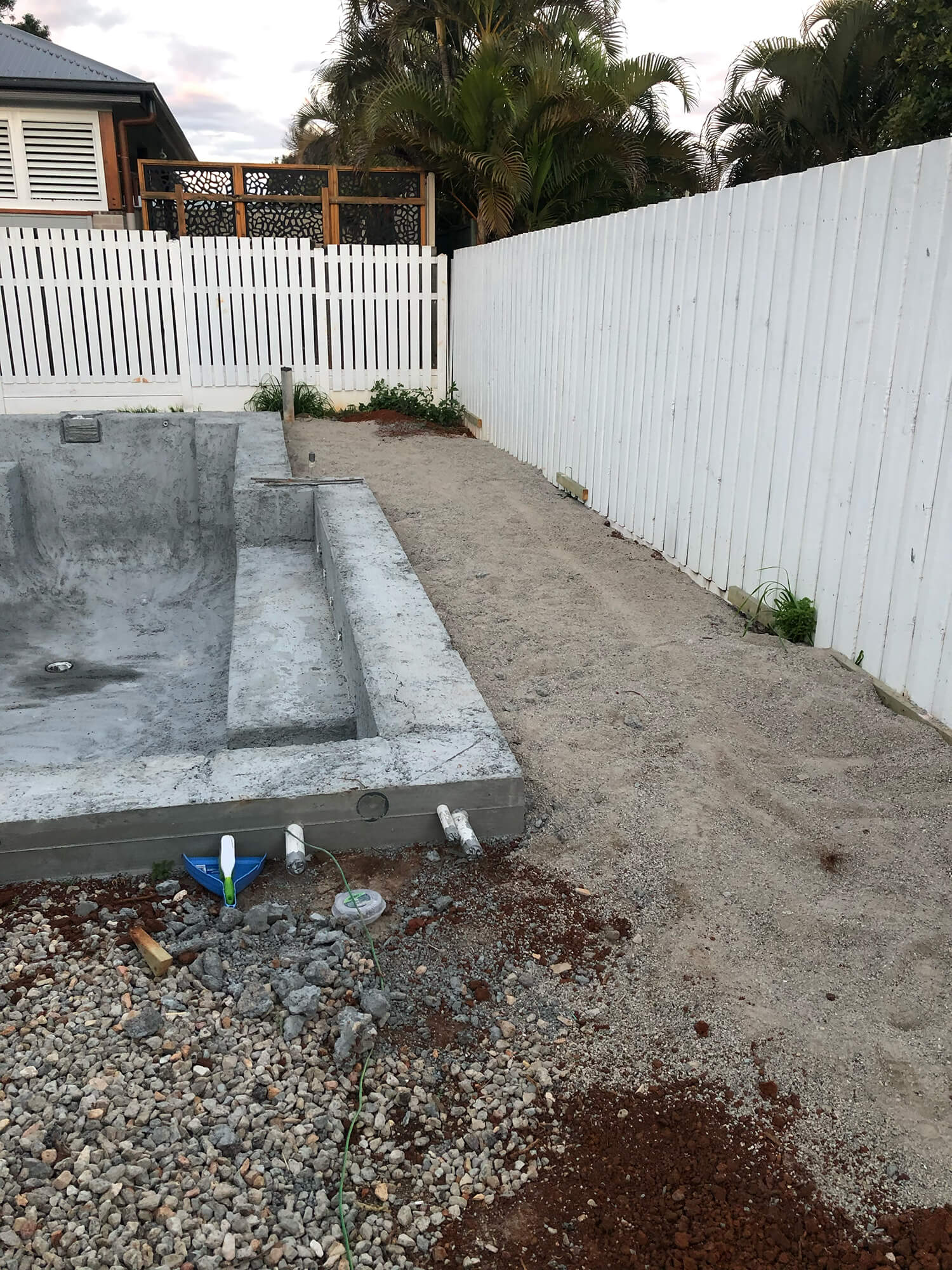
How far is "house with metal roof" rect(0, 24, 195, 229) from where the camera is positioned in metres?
13.3

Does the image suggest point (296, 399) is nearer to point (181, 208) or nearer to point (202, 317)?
point (202, 317)

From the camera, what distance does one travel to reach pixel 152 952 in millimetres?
2363

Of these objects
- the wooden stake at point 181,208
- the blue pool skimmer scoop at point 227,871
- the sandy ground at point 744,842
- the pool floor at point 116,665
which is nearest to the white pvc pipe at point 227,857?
the blue pool skimmer scoop at point 227,871

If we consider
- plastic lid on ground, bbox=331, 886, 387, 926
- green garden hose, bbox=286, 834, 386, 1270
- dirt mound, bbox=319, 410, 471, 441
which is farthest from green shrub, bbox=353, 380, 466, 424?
plastic lid on ground, bbox=331, 886, 387, 926

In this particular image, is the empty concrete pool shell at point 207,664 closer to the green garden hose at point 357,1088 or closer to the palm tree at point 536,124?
the green garden hose at point 357,1088

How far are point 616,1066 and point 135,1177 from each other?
38.5 inches

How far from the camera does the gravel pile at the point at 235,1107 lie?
172cm

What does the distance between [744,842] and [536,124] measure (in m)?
11.2

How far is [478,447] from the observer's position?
31.0ft

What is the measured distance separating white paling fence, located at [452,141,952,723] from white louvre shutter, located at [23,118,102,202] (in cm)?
981

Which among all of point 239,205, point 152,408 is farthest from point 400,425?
point 239,205

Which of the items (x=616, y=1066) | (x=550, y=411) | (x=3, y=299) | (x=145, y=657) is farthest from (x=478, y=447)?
(x=616, y=1066)

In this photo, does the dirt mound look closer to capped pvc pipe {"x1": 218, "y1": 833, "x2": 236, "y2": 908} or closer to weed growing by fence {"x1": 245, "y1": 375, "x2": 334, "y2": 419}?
weed growing by fence {"x1": 245, "y1": 375, "x2": 334, "y2": 419}

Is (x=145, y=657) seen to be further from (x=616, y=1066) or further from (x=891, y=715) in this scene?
(x=616, y=1066)
